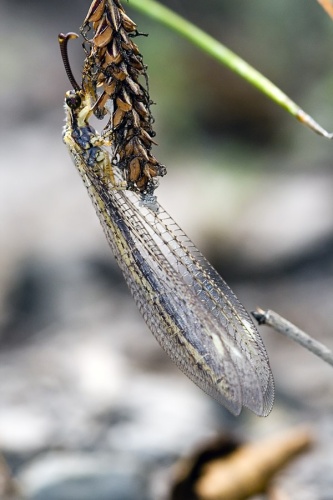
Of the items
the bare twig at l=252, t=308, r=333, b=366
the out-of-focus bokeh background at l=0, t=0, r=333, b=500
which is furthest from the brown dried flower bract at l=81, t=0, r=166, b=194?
the out-of-focus bokeh background at l=0, t=0, r=333, b=500

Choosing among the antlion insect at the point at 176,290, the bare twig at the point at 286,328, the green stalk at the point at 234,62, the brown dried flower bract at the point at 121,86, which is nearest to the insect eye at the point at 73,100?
the antlion insect at the point at 176,290

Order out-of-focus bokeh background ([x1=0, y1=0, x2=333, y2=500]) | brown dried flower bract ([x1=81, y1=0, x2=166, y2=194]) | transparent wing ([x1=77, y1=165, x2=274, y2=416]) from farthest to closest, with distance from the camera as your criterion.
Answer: out-of-focus bokeh background ([x1=0, y1=0, x2=333, y2=500]), transparent wing ([x1=77, y1=165, x2=274, y2=416]), brown dried flower bract ([x1=81, y1=0, x2=166, y2=194])

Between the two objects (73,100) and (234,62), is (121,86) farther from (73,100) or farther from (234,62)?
(73,100)

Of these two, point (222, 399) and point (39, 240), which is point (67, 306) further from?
point (222, 399)

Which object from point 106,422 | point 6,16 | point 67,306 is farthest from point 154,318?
point 6,16

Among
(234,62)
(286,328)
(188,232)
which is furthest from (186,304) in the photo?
(188,232)

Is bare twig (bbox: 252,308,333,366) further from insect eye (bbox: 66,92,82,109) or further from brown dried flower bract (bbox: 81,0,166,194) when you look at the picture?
insect eye (bbox: 66,92,82,109)
